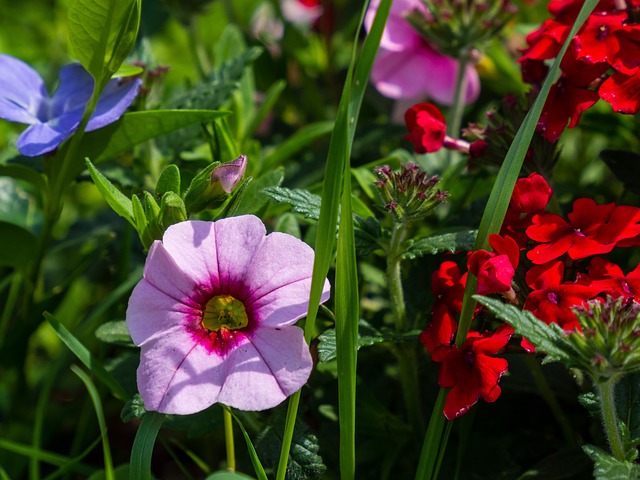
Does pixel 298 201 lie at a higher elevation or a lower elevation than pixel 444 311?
higher

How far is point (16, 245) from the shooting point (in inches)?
49.1

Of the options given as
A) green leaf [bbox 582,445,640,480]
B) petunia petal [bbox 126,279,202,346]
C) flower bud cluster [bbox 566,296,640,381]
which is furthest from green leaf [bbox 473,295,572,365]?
petunia petal [bbox 126,279,202,346]

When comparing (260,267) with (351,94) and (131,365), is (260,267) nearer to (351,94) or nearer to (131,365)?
(351,94)

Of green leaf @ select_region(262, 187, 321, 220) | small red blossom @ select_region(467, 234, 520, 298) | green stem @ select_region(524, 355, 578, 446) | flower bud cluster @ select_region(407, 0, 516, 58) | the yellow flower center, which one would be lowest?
green stem @ select_region(524, 355, 578, 446)

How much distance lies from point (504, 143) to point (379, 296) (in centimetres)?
41

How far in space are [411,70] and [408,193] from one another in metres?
0.75

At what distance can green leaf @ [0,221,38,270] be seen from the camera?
123 cm

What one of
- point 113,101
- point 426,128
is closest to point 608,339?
point 426,128

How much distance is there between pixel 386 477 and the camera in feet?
3.66

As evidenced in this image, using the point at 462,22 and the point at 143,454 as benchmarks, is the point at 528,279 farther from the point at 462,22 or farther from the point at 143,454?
the point at 462,22

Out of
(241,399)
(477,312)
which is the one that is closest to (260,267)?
(241,399)

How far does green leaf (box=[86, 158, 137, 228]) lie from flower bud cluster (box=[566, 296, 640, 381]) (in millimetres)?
509

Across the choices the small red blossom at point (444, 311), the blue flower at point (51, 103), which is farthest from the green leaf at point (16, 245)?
the small red blossom at point (444, 311)

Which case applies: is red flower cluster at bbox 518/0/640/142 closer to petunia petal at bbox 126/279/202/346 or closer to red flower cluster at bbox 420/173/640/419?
red flower cluster at bbox 420/173/640/419
